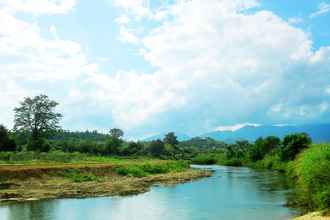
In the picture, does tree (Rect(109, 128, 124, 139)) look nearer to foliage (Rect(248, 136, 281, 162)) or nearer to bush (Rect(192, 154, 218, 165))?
bush (Rect(192, 154, 218, 165))

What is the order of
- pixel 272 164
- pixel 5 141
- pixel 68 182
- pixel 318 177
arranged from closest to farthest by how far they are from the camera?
1. pixel 318 177
2. pixel 68 182
3. pixel 5 141
4. pixel 272 164

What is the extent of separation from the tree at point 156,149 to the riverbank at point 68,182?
85.9 metres

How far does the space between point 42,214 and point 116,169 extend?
32.7 metres

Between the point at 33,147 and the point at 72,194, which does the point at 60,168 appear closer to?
the point at 72,194

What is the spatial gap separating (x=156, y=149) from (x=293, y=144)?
6818cm

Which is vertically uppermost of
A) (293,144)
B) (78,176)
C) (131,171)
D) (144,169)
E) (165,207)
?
(293,144)

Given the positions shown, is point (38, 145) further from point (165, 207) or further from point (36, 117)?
point (165, 207)

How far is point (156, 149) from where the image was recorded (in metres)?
159

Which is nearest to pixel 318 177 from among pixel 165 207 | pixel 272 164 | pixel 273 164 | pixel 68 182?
pixel 165 207

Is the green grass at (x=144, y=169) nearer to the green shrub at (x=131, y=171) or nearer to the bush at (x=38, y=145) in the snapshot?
the green shrub at (x=131, y=171)

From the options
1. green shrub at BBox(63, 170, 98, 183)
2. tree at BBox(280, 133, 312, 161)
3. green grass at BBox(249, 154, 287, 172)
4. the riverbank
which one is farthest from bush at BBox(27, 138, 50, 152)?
tree at BBox(280, 133, 312, 161)

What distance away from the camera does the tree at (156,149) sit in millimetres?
157325

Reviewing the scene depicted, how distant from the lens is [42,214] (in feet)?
121

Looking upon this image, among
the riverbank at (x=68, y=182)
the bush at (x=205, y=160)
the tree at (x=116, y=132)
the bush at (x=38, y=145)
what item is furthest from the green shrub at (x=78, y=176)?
the tree at (x=116, y=132)
